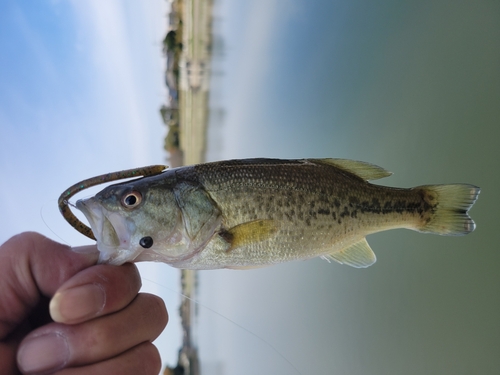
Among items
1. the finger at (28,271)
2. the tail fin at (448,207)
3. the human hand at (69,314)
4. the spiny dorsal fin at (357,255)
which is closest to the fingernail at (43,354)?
the human hand at (69,314)

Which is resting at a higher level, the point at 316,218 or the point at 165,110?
the point at 316,218

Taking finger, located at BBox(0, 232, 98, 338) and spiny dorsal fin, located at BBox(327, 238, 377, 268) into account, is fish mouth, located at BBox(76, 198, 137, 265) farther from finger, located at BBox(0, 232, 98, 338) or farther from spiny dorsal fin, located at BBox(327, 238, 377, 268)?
spiny dorsal fin, located at BBox(327, 238, 377, 268)

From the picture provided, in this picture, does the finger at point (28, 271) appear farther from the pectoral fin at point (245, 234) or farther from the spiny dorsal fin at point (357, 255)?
the spiny dorsal fin at point (357, 255)

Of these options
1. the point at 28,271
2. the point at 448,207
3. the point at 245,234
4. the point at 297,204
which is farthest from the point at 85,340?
the point at 448,207

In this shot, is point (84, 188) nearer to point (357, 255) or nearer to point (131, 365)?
point (131, 365)

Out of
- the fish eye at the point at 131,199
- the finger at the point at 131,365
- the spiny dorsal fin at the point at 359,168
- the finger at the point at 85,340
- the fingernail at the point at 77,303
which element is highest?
the spiny dorsal fin at the point at 359,168

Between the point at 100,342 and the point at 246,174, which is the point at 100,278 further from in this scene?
the point at 246,174

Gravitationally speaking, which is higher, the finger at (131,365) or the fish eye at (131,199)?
the fish eye at (131,199)

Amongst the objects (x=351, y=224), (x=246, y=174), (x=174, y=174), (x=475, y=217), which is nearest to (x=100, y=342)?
(x=174, y=174)

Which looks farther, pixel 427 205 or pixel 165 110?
pixel 165 110
